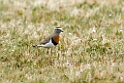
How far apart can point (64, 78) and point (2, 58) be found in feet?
5.97

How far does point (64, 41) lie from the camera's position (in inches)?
412

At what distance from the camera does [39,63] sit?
362 inches

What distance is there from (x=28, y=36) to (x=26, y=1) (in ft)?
14.6

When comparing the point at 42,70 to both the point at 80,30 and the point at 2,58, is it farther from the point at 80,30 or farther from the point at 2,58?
the point at 80,30

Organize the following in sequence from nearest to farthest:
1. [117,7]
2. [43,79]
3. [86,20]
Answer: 1. [43,79]
2. [86,20]
3. [117,7]

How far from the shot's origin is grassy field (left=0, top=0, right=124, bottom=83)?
331 inches

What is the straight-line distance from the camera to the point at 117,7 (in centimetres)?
1386

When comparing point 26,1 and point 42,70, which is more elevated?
point 26,1

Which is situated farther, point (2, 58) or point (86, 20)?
point (86, 20)

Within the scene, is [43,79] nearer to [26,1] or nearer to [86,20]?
[86,20]

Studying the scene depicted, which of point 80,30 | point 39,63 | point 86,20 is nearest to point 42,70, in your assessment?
point 39,63

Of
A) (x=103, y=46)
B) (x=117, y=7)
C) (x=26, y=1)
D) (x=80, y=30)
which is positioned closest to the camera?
(x=103, y=46)

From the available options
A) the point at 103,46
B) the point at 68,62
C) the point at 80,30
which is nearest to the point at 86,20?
the point at 80,30

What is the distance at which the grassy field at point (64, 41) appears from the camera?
8398 millimetres
